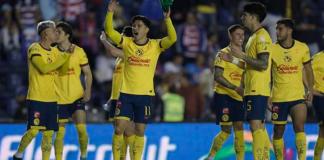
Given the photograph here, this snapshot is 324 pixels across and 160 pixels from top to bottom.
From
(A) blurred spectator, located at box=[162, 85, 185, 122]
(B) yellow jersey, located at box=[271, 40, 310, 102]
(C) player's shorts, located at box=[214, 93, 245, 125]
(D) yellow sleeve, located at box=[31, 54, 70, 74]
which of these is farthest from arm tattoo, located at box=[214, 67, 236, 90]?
(A) blurred spectator, located at box=[162, 85, 185, 122]

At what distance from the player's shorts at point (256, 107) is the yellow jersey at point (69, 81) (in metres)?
3.48

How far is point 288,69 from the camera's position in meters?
19.6

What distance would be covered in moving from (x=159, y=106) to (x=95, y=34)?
232 cm

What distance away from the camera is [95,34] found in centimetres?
2648

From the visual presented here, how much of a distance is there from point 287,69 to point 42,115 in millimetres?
4017

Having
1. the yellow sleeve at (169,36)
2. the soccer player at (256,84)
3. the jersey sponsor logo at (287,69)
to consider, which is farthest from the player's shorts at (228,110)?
the yellow sleeve at (169,36)

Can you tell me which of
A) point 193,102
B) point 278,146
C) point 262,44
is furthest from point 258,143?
point 193,102

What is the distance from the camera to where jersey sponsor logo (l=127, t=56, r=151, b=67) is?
1909cm

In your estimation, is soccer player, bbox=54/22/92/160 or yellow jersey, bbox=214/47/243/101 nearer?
yellow jersey, bbox=214/47/243/101

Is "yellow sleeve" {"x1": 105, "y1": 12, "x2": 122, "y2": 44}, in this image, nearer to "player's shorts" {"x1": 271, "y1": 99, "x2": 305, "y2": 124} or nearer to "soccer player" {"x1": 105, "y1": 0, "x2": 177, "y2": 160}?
"soccer player" {"x1": 105, "y1": 0, "x2": 177, "y2": 160}

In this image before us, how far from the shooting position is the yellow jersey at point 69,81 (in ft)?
67.7

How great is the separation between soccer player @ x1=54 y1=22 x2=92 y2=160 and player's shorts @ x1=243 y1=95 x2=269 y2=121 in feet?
10.5

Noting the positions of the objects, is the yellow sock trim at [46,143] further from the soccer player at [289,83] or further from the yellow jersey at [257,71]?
the soccer player at [289,83]

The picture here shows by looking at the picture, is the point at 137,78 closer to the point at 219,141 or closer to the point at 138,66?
the point at 138,66
